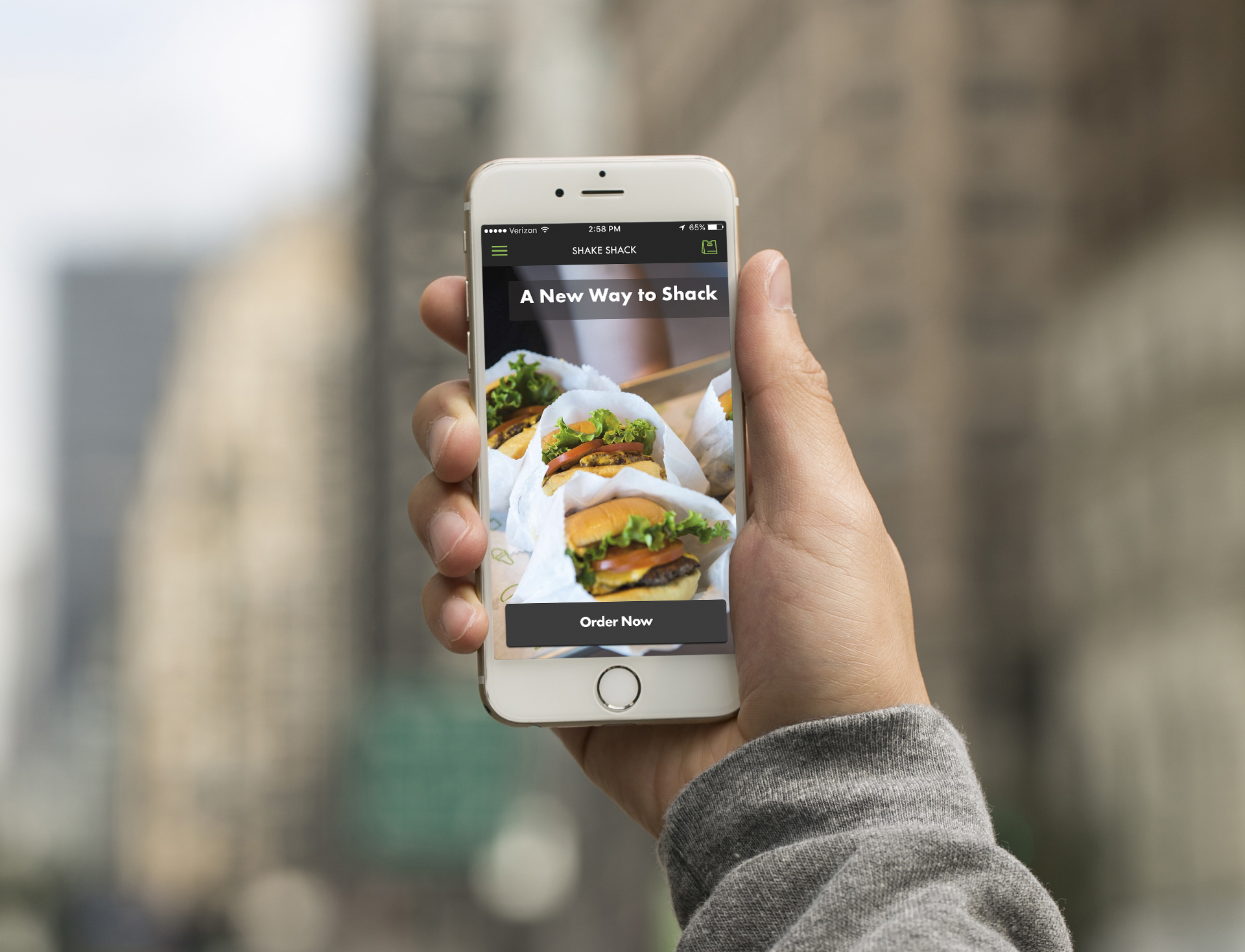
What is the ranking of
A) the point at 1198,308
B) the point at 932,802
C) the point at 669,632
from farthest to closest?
the point at 1198,308, the point at 669,632, the point at 932,802

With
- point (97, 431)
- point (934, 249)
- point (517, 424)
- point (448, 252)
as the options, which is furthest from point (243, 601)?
point (517, 424)

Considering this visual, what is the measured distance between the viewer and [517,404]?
1644 mm

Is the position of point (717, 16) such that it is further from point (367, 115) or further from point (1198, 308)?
point (1198, 308)

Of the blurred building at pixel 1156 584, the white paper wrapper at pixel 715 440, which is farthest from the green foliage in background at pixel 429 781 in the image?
the white paper wrapper at pixel 715 440

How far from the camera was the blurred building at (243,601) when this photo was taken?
19188 mm

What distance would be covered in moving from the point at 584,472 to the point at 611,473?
0.04m

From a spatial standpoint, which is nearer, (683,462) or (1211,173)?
(683,462)

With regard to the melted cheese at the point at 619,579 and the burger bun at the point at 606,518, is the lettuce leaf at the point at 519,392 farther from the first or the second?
the melted cheese at the point at 619,579

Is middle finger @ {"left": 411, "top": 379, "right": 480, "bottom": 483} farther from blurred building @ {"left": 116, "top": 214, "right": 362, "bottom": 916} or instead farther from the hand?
blurred building @ {"left": 116, "top": 214, "right": 362, "bottom": 916}

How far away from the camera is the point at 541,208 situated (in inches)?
67.4

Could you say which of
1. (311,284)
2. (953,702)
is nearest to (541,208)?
(953,702)

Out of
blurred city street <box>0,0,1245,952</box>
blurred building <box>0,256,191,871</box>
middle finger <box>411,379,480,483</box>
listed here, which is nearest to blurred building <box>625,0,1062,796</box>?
blurred city street <box>0,0,1245,952</box>

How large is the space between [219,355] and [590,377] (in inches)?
1212

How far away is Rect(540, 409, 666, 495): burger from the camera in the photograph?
1.62 metres
